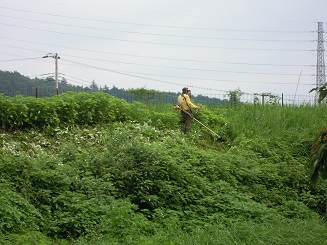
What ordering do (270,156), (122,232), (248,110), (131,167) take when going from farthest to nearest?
(248,110) → (270,156) → (131,167) → (122,232)

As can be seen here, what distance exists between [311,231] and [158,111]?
1041 centimetres

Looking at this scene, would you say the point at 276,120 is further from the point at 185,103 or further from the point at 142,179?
the point at 142,179

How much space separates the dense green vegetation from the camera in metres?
9.12

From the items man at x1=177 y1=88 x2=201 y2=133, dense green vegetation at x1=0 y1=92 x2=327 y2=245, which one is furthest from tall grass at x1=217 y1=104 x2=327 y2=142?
man at x1=177 y1=88 x2=201 y2=133

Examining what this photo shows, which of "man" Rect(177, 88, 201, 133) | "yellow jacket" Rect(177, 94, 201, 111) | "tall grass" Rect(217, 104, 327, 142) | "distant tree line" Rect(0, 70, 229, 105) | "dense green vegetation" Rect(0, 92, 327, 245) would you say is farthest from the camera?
"distant tree line" Rect(0, 70, 229, 105)

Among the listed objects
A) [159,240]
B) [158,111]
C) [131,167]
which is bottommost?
[159,240]

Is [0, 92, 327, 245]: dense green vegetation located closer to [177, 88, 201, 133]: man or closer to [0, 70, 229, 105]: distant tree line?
[177, 88, 201, 133]: man

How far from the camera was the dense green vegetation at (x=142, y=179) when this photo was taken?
29.9 ft

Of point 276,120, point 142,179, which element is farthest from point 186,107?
point 142,179

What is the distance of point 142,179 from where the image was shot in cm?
1163

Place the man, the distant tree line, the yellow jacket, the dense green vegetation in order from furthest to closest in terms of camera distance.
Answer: the distant tree line
the yellow jacket
the man
the dense green vegetation

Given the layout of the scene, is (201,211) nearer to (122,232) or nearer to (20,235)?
(122,232)

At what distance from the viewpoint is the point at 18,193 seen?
32.2ft

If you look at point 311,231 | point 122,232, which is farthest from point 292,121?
point 122,232
